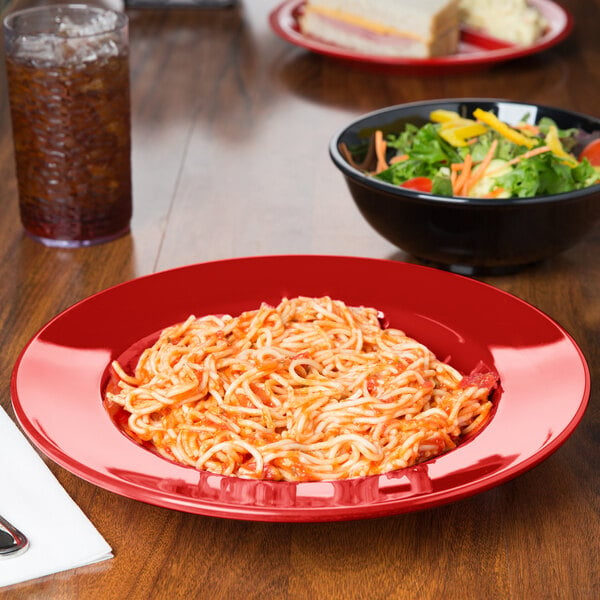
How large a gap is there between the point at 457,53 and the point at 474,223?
50.4 inches

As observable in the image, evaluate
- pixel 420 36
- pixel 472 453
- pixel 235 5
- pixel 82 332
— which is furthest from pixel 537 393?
pixel 235 5

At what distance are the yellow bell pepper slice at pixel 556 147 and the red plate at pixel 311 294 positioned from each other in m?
0.38

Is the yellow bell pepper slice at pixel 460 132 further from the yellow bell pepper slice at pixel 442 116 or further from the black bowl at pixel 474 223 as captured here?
the black bowl at pixel 474 223

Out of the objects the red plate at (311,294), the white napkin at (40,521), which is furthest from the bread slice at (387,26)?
the white napkin at (40,521)

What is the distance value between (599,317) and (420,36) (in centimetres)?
119

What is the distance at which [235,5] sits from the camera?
3146 mm

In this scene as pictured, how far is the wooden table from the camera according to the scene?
1018 mm

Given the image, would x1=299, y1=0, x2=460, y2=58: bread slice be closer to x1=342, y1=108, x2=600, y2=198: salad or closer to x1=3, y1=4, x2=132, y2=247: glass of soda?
x1=342, y1=108, x2=600, y2=198: salad

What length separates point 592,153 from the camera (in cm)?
173

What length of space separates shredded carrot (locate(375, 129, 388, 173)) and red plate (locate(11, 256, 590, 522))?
0.34 metres

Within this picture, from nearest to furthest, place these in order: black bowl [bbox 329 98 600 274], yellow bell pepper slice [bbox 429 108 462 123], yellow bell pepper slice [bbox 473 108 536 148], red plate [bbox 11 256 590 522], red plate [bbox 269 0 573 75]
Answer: red plate [bbox 11 256 590 522]
black bowl [bbox 329 98 600 274]
yellow bell pepper slice [bbox 473 108 536 148]
yellow bell pepper slice [bbox 429 108 462 123]
red plate [bbox 269 0 573 75]

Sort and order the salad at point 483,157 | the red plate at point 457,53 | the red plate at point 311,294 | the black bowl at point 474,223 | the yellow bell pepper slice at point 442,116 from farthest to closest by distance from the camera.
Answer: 1. the red plate at point 457,53
2. the yellow bell pepper slice at point 442,116
3. the salad at point 483,157
4. the black bowl at point 474,223
5. the red plate at point 311,294

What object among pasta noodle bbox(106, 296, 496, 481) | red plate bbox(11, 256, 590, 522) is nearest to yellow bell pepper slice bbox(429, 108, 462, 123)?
red plate bbox(11, 256, 590, 522)

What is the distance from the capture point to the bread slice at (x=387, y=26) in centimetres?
253
